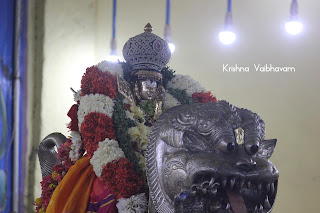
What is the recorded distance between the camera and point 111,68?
309cm

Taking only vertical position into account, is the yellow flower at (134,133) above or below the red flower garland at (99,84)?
below

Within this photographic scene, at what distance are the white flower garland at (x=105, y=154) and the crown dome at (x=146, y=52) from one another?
68cm

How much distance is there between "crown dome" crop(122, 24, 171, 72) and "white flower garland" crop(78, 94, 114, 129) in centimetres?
39

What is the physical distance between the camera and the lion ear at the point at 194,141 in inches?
77.8

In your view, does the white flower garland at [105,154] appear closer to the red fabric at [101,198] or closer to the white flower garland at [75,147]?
the red fabric at [101,198]

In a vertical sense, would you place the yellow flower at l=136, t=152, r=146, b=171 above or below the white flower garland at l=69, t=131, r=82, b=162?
below

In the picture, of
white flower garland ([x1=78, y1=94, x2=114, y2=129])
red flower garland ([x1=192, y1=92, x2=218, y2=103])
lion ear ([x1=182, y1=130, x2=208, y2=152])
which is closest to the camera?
lion ear ([x1=182, y1=130, x2=208, y2=152])

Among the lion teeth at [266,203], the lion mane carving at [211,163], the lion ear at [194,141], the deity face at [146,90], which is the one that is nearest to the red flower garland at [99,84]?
the deity face at [146,90]

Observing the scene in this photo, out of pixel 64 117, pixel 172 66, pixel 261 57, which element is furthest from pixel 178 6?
pixel 64 117

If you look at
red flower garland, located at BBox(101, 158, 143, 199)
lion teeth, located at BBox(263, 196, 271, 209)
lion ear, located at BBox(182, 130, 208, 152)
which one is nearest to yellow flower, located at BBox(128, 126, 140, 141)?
red flower garland, located at BBox(101, 158, 143, 199)

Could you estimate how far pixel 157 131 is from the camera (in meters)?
2.16

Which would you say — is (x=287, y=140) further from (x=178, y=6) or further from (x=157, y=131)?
(x=157, y=131)

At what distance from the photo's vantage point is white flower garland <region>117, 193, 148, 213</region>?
2387 millimetres

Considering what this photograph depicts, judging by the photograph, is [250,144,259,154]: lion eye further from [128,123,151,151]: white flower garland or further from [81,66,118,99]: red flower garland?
[81,66,118,99]: red flower garland
